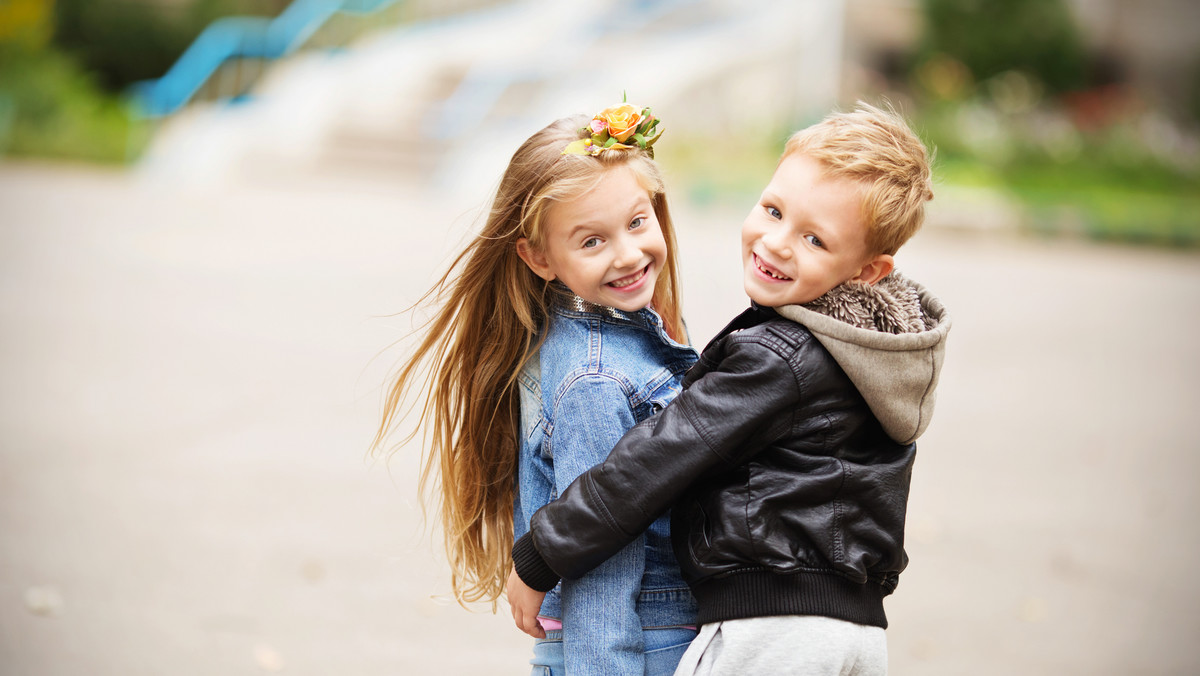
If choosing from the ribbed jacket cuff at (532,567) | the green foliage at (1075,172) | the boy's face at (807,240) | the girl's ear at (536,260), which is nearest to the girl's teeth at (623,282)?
the girl's ear at (536,260)

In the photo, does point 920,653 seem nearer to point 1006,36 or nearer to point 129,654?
point 129,654

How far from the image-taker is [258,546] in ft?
14.7

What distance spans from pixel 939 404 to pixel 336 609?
4435 mm

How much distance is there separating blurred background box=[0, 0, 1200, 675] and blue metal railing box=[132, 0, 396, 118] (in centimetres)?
8

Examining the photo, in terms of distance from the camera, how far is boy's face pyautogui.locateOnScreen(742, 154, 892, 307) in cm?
183

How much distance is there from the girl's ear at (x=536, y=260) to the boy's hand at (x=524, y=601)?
1.81 ft

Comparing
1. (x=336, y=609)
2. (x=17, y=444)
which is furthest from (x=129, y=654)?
(x=17, y=444)

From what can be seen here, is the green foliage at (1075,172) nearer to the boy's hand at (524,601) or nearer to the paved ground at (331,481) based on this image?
the paved ground at (331,481)

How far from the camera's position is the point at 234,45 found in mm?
18000

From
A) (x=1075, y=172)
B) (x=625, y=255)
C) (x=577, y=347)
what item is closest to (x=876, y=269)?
(x=625, y=255)

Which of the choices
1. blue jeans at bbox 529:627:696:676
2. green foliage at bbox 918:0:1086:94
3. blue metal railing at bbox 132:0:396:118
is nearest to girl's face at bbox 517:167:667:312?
blue jeans at bbox 529:627:696:676

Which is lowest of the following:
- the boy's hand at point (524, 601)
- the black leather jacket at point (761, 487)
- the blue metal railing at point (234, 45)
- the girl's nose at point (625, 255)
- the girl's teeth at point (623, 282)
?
the blue metal railing at point (234, 45)

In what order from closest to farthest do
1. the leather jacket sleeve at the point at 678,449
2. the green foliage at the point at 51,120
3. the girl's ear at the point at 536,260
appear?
the leather jacket sleeve at the point at 678,449
the girl's ear at the point at 536,260
the green foliage at the point at 51,120

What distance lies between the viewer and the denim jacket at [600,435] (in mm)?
1912
